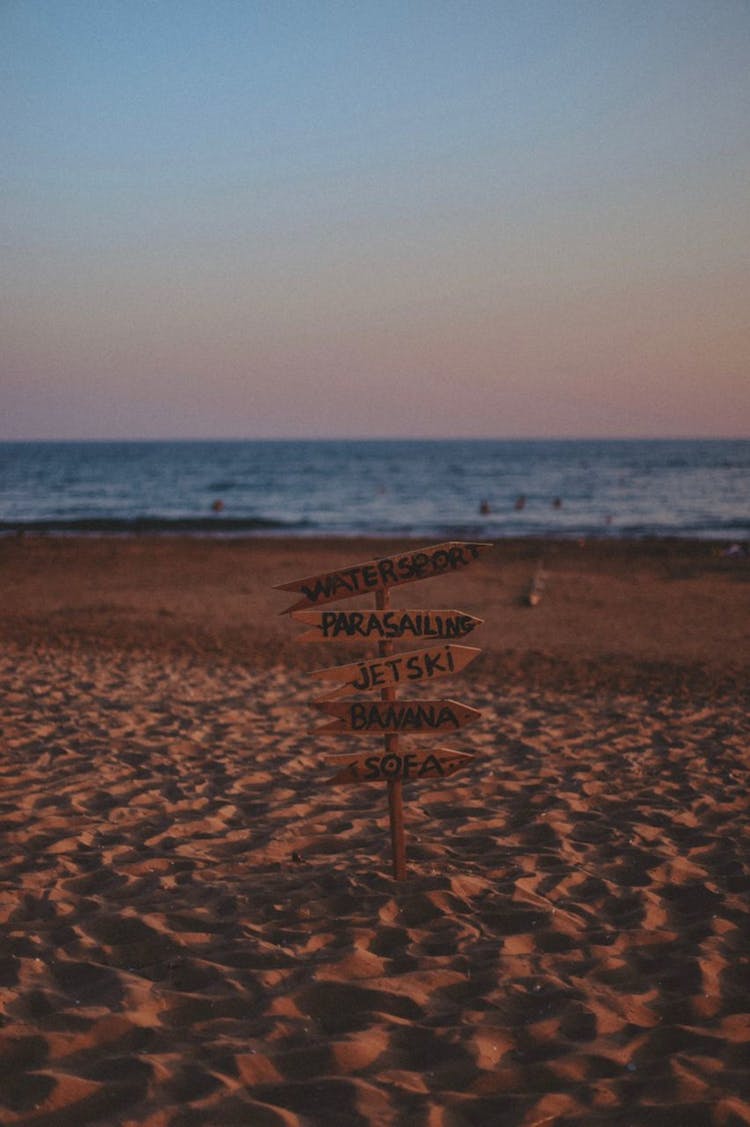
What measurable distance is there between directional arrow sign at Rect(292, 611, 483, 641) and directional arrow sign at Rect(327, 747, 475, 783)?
23.5 inches

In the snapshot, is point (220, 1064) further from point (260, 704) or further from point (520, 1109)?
point (260, 704)

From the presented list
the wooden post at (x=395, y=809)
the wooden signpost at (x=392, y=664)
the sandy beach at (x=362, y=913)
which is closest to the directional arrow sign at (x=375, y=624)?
the wooden signpost at (x=392, y=664)

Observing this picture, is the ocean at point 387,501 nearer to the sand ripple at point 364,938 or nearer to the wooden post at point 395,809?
the sand ripple at point 364,938

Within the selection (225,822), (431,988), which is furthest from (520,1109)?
(225,822)

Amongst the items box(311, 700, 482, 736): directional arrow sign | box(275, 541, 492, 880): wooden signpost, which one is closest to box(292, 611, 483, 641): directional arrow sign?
box(275, 541, 492, 880): wooden signpost

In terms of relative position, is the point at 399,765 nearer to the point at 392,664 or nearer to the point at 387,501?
the point at 392,664

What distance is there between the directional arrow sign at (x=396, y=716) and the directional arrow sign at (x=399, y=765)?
123 millimetres

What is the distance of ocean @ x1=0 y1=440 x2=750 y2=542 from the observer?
32.9 meters

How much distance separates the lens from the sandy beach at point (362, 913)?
2.95 m

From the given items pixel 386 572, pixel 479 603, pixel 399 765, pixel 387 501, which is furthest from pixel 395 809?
pixel 387 501

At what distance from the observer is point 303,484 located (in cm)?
6162

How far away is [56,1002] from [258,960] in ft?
2.63

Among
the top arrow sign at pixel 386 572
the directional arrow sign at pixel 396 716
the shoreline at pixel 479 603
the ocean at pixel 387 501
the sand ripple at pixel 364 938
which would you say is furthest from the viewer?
the ocean at pixel 387 501

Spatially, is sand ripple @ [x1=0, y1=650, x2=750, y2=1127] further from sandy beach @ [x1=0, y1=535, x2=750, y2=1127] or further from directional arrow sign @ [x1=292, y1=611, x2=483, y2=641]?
directional arrow sign @ [x1=292, y1=611, x2=483, y2=641]
